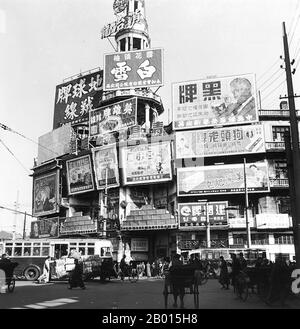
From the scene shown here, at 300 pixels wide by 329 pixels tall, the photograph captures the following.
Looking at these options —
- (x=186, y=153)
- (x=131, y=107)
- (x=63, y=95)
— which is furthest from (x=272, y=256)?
(x=63, y=95)

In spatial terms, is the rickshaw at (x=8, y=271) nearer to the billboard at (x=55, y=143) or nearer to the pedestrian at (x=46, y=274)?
the pedestrian at (x=46, y=274)

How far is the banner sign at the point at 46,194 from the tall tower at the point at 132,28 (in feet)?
61.7

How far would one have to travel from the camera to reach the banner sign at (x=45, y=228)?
48.7m

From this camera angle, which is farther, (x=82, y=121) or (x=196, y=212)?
(x=82, y=121)

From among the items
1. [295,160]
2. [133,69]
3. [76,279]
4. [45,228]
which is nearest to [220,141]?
[133,69]

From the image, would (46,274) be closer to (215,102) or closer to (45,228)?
(215,102)

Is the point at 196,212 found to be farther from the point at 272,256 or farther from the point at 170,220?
the point at 272,256

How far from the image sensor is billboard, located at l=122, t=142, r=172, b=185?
41.2 metres

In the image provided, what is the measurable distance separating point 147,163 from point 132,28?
19.7 m

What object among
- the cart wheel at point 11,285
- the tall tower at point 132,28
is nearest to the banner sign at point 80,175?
the tall tower at point 132,28

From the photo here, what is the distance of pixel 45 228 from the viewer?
50.6 metres

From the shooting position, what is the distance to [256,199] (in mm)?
39938

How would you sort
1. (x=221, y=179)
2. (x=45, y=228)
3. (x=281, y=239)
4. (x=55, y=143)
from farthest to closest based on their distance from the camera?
(x=45, y=228) < (x=55, y=143) < (x=221, y=179) < (x=281, y=239)
